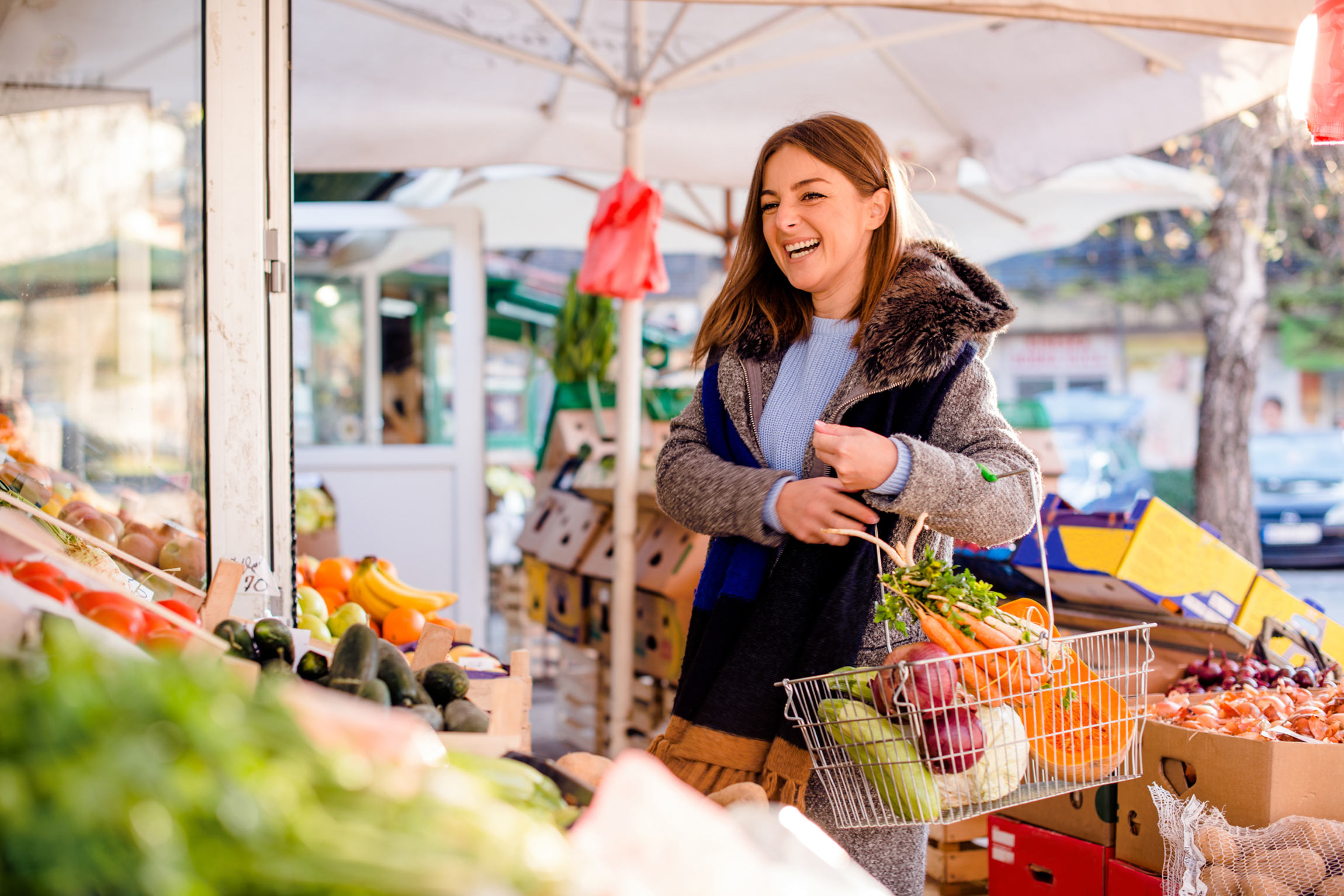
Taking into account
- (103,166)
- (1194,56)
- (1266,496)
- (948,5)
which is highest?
(1194,56)

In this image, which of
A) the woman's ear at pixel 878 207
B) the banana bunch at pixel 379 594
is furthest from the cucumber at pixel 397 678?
the banana bunch at pixel 379 594

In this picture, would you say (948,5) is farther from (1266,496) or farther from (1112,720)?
(1266,496)

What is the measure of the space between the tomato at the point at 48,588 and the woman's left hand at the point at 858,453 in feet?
3.48

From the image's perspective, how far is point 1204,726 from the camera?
2.28 meters

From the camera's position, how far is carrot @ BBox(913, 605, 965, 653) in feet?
4.81

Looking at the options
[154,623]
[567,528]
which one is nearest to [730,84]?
[567,528]

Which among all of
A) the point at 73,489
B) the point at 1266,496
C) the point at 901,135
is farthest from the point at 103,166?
the point at 1266,496

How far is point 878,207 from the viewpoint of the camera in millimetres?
1961

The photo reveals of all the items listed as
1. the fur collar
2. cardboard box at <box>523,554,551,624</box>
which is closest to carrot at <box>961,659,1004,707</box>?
the fur collar

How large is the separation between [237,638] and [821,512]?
91cm

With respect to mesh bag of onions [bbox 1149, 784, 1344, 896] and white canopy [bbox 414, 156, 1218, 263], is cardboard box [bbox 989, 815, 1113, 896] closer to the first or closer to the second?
mesh bag of onions [bbox 1149, 784, 1344, 896]

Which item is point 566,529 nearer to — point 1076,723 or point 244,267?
point 244,267

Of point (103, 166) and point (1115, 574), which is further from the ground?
point (103, 166)

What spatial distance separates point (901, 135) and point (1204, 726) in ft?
9.60
